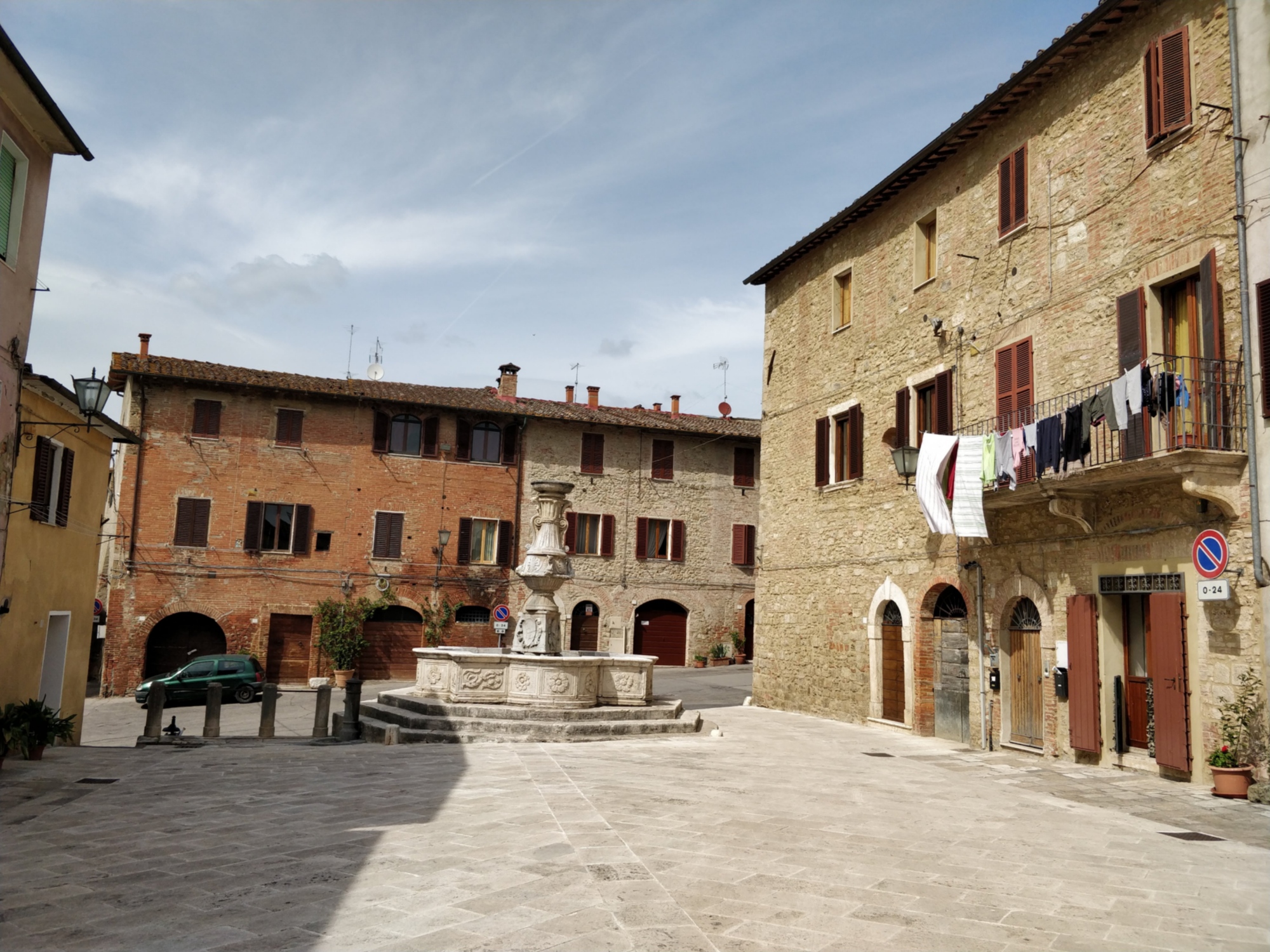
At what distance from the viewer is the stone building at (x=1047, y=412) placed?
1059 cm

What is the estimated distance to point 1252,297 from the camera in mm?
10039

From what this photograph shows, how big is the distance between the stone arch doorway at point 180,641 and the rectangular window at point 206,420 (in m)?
5.24

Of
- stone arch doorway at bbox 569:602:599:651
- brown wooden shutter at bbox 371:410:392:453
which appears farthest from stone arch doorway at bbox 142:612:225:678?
stone arch doorway at bbox 569:602:599:651

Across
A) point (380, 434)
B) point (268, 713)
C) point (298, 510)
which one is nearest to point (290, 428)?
point (298, 510)

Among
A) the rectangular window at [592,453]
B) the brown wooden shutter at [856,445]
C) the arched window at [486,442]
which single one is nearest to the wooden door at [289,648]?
the arched window at [486,442]

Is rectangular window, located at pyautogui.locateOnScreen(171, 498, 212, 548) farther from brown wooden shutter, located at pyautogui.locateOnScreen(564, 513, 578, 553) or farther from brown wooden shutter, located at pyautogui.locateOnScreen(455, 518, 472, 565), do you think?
brown wooden shutter, located at pyautogui.locateOnScreen(564, 513, 578, 553)

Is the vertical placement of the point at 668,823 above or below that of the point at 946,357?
below

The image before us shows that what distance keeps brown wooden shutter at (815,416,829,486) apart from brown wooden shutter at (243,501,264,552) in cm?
1755

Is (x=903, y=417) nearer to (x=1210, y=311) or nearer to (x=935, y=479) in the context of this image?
(x=935, y=479)

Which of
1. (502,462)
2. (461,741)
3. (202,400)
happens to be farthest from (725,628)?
(461,741)

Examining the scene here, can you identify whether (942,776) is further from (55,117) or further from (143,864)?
(55,117)

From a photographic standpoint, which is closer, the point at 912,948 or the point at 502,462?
the point at 912,948

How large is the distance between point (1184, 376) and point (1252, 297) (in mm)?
1025

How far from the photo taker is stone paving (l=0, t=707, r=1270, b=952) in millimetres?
5211
